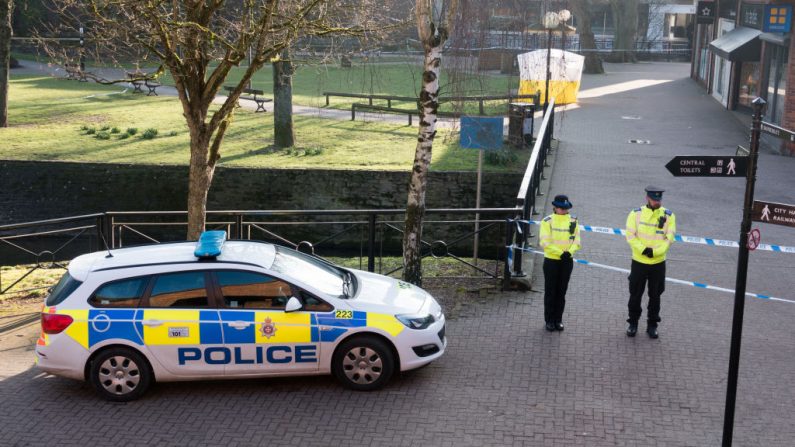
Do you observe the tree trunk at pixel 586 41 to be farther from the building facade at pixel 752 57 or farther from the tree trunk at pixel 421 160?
the tree trunk at pixel 421 160

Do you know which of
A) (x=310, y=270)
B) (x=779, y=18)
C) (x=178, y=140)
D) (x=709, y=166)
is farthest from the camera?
(x=178, y=140)

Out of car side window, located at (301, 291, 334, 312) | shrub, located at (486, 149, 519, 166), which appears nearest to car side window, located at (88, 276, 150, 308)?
car side window, located at (301, 291, 334, 312)

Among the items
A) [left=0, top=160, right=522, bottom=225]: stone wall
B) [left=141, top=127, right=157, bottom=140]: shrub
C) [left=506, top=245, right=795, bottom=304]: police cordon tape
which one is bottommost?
[left=0, top=160, right=522, bottom=225]: stone wall

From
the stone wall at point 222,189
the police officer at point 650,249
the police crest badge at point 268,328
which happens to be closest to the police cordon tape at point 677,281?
the police officer at point 650,249

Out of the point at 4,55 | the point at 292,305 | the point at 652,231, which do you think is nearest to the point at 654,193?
the point at 652,231

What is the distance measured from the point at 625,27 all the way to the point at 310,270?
5335cm

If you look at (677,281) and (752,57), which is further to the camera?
(752,57)

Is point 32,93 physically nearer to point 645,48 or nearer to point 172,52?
point 172,52

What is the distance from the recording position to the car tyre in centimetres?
904

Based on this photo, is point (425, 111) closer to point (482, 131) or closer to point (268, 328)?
point (482, 131)

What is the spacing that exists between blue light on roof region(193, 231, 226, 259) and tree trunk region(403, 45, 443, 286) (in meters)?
3.19

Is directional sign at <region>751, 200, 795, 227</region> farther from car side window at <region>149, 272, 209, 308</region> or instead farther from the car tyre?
car side window at <region>149, 272, 209, 308</region>

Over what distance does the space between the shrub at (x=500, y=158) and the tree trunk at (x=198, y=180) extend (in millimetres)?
11521

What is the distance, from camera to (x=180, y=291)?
352 inches
